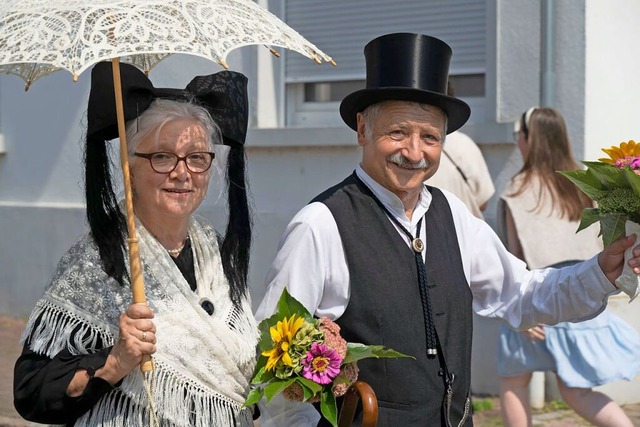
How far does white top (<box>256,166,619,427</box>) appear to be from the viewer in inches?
142

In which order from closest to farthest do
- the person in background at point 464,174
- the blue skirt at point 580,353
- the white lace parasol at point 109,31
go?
the white lace parasol at point 109,31 → the blue skirt at point 580,353 → the person in background at point 464,174

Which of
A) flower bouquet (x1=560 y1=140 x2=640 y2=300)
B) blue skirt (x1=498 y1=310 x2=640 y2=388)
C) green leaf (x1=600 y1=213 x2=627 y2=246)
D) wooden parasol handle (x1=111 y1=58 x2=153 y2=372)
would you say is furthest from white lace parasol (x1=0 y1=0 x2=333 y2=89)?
blue skirt (x1=498 y1=310 x2=640 y2=388)

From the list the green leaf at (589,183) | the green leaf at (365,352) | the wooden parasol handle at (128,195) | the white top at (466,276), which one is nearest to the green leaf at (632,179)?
the green leaf at (589,183)

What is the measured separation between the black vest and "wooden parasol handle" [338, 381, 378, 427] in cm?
19

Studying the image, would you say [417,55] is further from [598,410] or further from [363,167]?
[598,410]

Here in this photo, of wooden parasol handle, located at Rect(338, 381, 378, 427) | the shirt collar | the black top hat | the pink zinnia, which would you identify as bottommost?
wooden parasol handle, located at Rect(338, 381, 378, 427)

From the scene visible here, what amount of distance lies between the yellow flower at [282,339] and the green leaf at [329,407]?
15 cm

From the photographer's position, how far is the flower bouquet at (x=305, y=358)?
126 inches

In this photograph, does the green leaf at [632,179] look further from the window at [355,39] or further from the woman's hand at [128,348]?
the window at [355,39]

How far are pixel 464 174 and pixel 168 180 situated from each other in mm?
3578

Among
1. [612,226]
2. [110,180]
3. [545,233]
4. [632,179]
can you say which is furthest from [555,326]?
[110,180]

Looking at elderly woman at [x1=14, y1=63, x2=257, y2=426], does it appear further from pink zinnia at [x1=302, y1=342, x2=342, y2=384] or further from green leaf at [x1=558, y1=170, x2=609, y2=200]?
green leaf at [x1=558, y1=170, x2=609, y2=200]

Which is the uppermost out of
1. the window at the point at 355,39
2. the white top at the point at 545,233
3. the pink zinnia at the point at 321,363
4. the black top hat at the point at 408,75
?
the window at the point at 355,39

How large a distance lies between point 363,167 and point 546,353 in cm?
271
